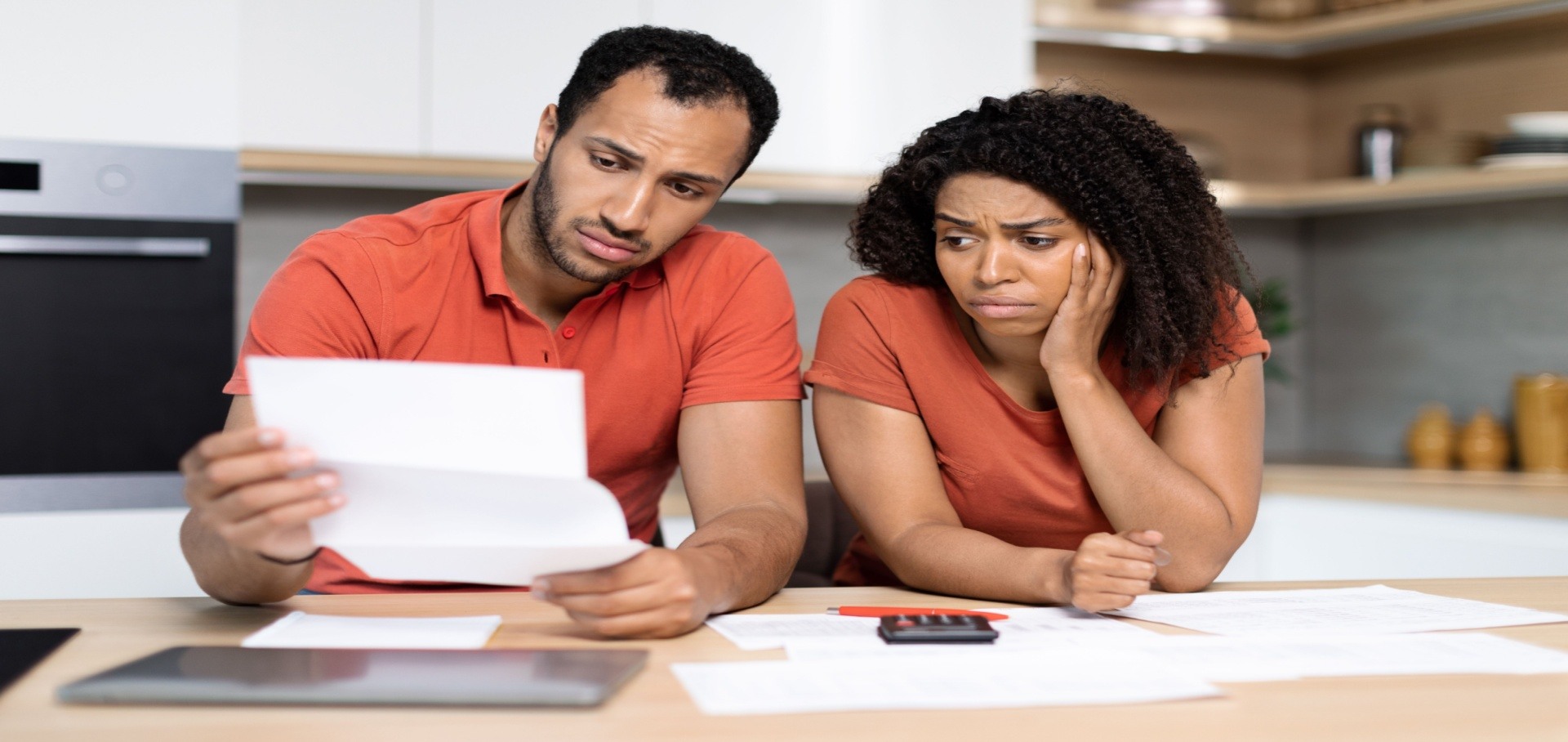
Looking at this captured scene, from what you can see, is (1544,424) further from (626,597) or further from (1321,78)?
(626,597)

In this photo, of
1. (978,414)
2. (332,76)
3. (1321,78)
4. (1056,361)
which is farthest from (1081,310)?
(1321,78)

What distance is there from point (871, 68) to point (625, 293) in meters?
1.47

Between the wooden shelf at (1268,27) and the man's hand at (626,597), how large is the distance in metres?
2.30

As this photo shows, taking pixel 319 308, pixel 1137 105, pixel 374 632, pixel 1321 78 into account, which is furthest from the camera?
pixel 1321 78

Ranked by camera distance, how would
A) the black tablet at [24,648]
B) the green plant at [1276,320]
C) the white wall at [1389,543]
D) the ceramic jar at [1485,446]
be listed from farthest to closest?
1. the green plant at [1276,320]
2. the ceramic jar at [1485,446]
3. the white wall at [1389,543]
4. the black tablet at [24,648]

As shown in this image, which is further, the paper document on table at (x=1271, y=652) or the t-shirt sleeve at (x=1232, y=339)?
the t-shirt sleeve at (x=1232, y=339)

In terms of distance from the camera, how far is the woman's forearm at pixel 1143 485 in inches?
56.3

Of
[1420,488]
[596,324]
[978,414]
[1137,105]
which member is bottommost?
[1420,488]

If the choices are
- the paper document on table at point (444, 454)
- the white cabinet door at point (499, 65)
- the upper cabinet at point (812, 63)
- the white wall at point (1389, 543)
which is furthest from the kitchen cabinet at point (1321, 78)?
the paper document on table at point (444, 454)

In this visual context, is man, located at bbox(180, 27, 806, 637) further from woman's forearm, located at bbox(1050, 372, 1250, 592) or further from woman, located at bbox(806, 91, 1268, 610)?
woman's forearm, located at bbox(1050, 372, 1250, 592)

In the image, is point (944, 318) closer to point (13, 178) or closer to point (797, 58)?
point (797, 58)

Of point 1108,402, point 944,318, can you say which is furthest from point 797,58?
point 1108,402

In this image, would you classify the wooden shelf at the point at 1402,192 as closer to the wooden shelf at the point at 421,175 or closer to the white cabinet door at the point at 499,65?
the wooden shelf at the point at 421,175

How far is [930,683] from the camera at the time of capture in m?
0.90
